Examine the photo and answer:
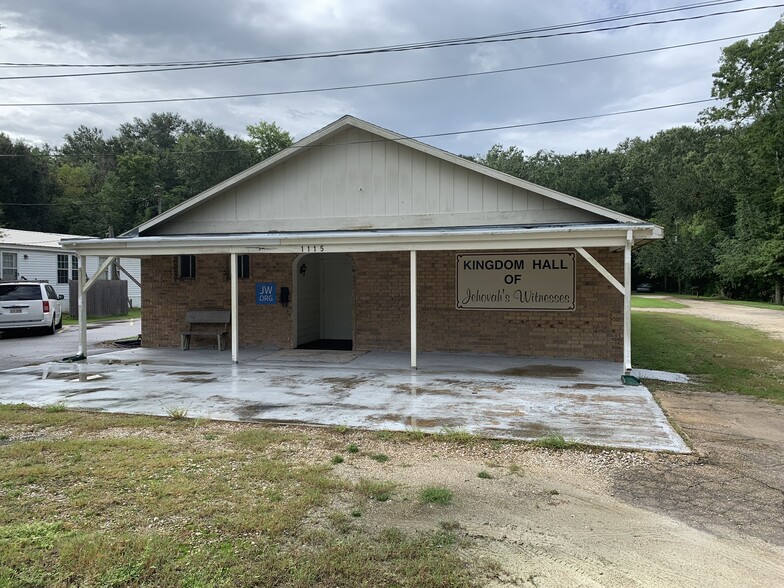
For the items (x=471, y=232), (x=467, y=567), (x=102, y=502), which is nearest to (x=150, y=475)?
(x=102, y=502)

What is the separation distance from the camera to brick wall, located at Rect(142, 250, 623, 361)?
1095 centimetres

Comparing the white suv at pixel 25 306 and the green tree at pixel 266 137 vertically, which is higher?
the green tree at pixel 266 137

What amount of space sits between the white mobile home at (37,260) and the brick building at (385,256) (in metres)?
12.5

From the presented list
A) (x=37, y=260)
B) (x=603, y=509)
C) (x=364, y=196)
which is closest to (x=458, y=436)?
(x=603, y=509)

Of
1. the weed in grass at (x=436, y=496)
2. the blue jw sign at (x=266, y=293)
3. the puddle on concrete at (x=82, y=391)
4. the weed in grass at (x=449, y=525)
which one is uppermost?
the blue jw sign at (x=266, y=293)

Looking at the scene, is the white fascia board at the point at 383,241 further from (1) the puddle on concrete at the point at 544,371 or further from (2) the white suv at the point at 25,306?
(2) the white suv at the point at 25,306

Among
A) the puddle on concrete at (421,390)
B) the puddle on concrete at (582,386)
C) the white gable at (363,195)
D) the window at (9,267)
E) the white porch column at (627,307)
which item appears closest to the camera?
the puddle on concrete at (421,390)

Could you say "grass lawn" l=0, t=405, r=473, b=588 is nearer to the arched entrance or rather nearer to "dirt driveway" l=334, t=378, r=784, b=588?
"dirt driveway" l=334, t=378, r=784, b=588

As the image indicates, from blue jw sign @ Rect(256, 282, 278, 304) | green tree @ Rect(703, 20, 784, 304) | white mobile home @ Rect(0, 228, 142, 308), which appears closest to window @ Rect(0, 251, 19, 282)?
white mobile home @ Rect(0, 228, 142, 308)

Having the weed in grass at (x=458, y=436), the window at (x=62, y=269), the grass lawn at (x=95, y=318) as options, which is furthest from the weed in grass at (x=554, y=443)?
the window at (x=62, y=269)

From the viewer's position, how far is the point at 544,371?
9.78m

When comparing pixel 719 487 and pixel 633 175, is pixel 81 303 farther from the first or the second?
pixel 633 175

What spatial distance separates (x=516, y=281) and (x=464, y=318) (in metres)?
1.33

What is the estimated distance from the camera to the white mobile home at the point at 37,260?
2316 centimetres
